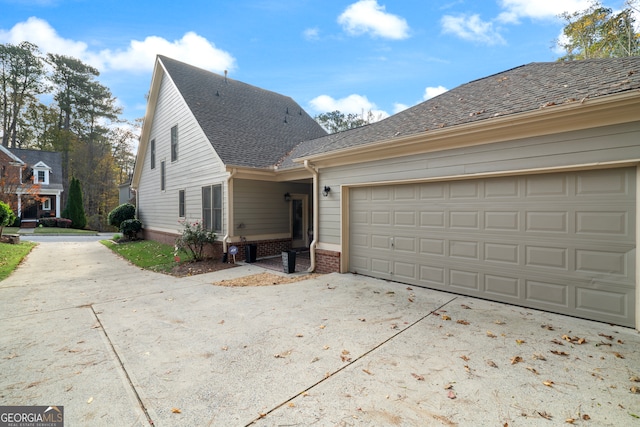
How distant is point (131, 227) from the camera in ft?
52.0

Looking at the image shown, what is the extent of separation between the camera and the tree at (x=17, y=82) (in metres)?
26.2

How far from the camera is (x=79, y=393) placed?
266 centimetres

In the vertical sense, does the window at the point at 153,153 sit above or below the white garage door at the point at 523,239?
above

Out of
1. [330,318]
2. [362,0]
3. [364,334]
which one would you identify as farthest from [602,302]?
[362,0]

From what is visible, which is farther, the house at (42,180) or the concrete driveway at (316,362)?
the house at (42,180)

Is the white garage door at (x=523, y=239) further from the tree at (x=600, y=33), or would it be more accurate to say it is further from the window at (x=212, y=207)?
the tree at (x=600, y=33)

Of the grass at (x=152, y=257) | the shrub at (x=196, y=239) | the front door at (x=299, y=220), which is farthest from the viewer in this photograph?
the front door at (x=299, y=220)

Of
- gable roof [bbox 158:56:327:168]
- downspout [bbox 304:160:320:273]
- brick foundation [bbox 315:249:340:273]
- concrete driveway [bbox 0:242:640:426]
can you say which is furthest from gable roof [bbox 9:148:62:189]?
brick foundation [bbox 315:249:340:273]

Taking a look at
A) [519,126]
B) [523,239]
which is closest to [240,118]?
[519,126]

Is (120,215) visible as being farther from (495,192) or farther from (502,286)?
(502,286)

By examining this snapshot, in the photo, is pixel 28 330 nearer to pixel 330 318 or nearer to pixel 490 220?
pixel 330 318

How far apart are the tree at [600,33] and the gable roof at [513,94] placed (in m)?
14.4

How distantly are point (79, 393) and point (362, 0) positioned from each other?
38.5ft

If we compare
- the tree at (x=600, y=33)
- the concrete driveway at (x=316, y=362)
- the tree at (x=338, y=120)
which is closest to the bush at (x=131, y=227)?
the concrete driveway at (x=316, y=362)
